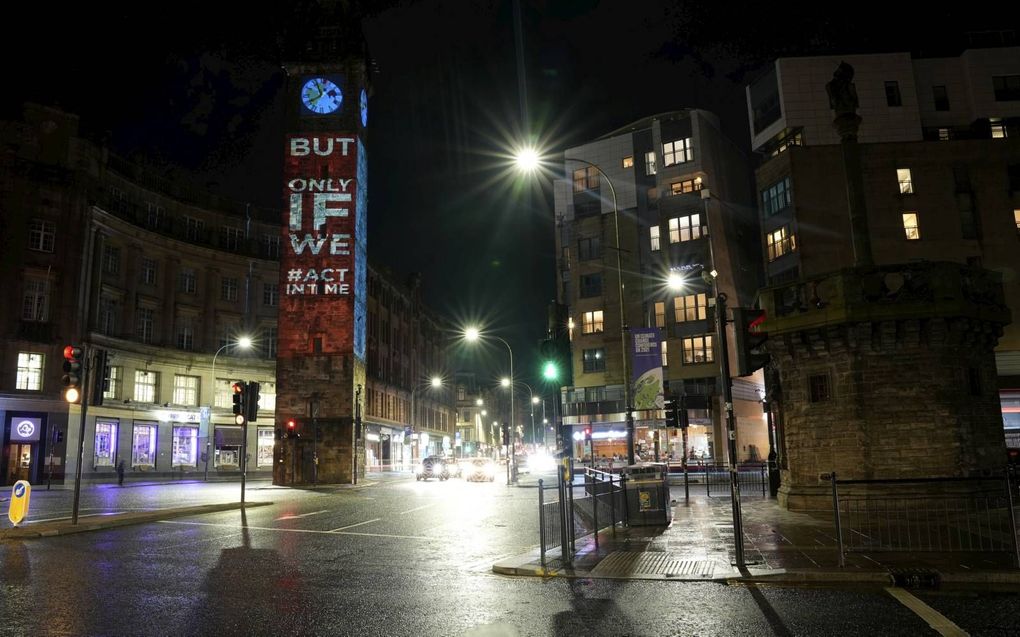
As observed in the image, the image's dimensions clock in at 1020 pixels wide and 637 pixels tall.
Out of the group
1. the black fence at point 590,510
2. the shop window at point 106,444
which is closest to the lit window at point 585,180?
the shop window at point 106,444

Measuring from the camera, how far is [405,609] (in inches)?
319

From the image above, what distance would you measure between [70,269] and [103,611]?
137 ft

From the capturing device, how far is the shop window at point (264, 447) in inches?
2317

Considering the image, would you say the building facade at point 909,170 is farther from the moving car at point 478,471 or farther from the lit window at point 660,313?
the moving car at point 478,471

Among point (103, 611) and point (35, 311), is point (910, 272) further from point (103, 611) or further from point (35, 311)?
point (35, 311)

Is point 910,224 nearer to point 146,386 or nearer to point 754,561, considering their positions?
point 754,561

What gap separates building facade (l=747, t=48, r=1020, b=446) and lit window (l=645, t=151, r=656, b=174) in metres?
10.9

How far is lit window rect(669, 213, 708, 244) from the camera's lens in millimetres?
54469

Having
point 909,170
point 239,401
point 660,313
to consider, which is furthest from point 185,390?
point 909,170

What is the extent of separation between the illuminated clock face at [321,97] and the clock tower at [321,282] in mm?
63

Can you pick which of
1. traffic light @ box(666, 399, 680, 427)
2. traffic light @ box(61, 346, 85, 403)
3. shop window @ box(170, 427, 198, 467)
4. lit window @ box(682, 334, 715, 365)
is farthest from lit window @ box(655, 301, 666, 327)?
traffic light @ box(61, 346, 85, 403)

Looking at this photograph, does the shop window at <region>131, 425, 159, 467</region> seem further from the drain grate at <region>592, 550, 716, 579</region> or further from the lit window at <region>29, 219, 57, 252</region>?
the drain grate at <region>592, 550, 716, 579</region>

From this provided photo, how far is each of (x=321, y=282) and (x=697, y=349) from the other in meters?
28.3

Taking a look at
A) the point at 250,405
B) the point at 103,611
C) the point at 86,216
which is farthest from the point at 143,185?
the point at 103,611
